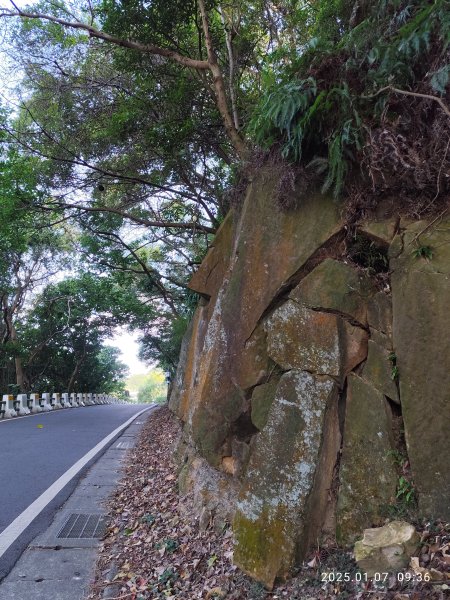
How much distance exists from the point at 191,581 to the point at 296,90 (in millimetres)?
4696

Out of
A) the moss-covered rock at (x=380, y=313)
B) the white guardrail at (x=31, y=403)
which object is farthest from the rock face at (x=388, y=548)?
the white guardrail at (x=31, y=403)

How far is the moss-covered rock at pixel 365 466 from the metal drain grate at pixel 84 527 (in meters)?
3.27

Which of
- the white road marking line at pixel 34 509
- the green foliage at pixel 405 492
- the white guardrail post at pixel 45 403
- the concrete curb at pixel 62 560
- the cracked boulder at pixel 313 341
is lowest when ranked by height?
the concrete curb at pixel 62 560

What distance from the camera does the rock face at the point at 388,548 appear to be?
295 centimetres

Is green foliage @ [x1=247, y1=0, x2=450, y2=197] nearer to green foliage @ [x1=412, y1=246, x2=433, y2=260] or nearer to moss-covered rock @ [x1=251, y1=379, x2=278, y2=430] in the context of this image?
green foliage @ [x1=412, y1=246, x2=433, y2=260]

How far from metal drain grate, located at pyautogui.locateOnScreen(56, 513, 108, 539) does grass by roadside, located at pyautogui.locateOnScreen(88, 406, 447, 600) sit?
0.12m

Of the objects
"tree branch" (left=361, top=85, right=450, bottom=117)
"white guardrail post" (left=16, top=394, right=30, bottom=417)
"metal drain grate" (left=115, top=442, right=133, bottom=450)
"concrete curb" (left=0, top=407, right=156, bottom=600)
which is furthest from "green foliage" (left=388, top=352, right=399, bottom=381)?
"white guardrail post" (left=16, top=394, right=30, bottom=417)

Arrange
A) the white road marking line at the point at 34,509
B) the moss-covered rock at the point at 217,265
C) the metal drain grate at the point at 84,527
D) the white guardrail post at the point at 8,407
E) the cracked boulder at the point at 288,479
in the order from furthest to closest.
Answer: the white guardrail post at the point at 8,407
the moss-covered rock at the point at 217,265
the metal drain grate at the point at 84,527
the white road marking line at the point at 34,509
the cracked boulder at the point at 288,479

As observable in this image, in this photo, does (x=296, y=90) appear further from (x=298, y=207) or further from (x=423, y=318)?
(x=423, y=318)

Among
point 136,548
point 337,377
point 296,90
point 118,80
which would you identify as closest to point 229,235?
point 296,90

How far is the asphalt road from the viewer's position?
18.0ft

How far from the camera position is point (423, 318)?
3.42 m

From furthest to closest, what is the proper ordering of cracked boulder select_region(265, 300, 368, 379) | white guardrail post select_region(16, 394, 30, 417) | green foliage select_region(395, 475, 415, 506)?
white guardrail post select_region(16, 394, 30, 417)
cracked boulder select_region(265, 300, 368, 379)
green foliage select_region(395, 475, 415, 506)

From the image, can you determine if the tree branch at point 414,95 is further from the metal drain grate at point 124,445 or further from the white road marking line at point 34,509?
the metal drain grate at point 124,445
